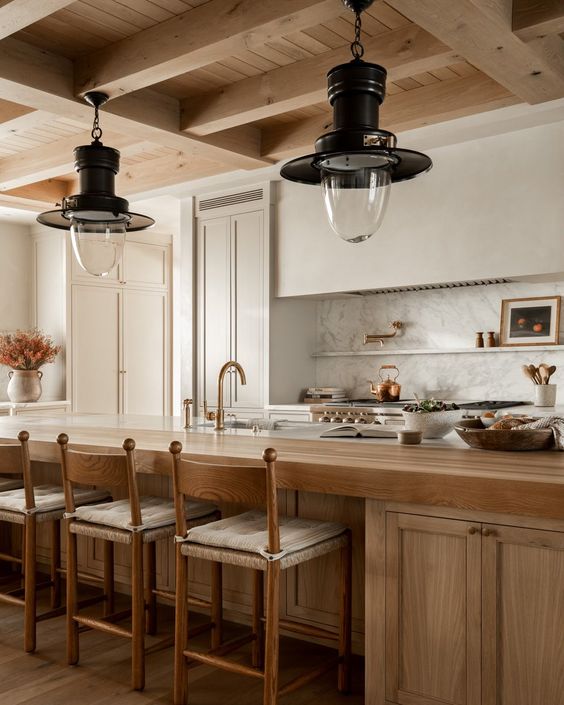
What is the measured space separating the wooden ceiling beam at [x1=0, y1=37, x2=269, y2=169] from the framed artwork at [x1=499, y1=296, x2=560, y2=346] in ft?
6.44

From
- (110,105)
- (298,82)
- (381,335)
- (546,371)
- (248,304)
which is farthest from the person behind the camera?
(248,304)

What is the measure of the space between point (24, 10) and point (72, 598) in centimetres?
225

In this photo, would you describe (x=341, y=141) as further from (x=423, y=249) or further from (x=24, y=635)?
(x=423, y=249)

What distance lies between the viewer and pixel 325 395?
557 cm

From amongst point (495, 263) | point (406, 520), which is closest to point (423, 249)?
point (495, 263)

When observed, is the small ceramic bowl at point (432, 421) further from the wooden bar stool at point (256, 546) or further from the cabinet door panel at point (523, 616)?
the cabinet door panel at point (523, 616)

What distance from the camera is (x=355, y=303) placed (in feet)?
18.8

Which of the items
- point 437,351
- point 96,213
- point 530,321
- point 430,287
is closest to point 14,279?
point 430,287

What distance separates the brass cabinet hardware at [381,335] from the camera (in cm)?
546

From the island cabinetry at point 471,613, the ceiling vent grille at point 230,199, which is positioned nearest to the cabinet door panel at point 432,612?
the island cabinetry at point 471,613

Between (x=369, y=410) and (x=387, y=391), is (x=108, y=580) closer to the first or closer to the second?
(x=369, y=410)

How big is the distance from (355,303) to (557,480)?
3.86m

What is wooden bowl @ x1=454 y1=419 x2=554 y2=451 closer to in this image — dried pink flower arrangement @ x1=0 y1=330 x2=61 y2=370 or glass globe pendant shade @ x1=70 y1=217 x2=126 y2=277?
glass globe pendant shade @ x1=70 y1=217 x2=126 y2=277

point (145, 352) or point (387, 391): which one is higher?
point (145, 352)
